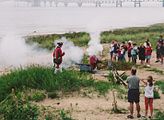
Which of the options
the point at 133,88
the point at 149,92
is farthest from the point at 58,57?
the point at 149,92

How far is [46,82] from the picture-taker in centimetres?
1684

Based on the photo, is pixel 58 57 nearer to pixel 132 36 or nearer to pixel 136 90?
pixel 136 90

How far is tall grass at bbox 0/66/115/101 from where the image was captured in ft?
54.5

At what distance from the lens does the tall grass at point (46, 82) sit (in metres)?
16.6

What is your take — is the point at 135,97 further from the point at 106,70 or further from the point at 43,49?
the point at 43,49

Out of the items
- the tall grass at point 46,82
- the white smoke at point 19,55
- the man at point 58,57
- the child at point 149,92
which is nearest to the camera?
the child at point 149,92

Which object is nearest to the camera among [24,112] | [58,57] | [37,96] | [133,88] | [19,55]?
[24,112]

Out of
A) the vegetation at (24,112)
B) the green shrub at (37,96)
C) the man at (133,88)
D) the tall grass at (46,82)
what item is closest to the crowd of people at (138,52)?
the tall grass at (46,82)

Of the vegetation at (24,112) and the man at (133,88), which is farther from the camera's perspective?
the man at (133,88)

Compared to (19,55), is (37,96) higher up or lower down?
higher up

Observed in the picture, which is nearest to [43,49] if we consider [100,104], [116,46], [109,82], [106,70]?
[116,46]

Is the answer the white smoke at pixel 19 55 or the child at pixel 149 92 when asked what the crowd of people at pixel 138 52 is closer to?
the white smoke at pixel 19 55

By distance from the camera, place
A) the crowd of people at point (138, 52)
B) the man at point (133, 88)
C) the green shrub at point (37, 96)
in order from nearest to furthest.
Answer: the man at point (133, 88), the green shrub at point (37, 96), the crowd of people at point (138, 52)

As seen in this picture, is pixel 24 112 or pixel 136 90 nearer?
pixel 24 112
